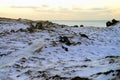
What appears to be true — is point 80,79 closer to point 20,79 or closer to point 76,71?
point 76,71

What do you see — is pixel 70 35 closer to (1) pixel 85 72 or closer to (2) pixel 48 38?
(2) pixel 48 38

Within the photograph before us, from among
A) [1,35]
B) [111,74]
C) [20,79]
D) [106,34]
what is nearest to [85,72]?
[111,74]

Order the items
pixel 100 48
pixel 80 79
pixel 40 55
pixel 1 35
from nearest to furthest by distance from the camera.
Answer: pixel 80 79 → pixel 40 55 → pixel 100 48 → pixel 1 35

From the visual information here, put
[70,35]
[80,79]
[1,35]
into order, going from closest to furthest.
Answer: [80,79] < [1,35] < [70,35]

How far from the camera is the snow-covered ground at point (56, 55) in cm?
1573

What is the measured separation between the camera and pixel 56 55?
69.7 feet

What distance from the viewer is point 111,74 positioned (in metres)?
14.0

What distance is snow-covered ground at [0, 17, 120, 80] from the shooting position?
15.7 metres

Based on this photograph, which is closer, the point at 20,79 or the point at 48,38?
the point at 20,79

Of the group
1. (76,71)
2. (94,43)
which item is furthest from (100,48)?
(76,71)

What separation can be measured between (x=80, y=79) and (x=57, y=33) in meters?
14.6

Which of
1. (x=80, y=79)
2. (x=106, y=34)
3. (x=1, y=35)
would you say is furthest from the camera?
(x=106, y=34)

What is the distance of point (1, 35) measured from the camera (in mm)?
26234

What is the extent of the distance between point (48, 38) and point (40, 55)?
4693 mm
